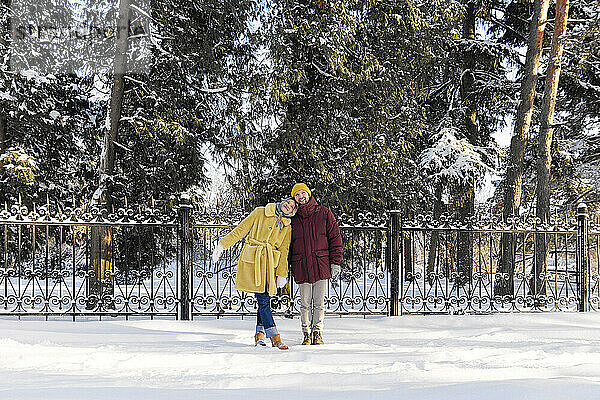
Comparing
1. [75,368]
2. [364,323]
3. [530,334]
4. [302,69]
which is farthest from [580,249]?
[75,368]

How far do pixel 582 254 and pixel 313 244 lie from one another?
5811mm

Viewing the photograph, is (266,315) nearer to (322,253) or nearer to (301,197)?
(322,253)

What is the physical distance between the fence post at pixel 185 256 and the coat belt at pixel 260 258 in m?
2.60

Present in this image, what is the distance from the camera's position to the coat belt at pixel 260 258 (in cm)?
665

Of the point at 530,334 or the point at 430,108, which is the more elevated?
the point at 430,108

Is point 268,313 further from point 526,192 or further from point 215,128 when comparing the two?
point 526,192

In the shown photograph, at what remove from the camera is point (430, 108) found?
62.0ft

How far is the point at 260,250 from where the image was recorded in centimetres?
672

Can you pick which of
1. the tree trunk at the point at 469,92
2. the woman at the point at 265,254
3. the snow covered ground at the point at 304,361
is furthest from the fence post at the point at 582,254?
the tree trunk at the point at 469,92

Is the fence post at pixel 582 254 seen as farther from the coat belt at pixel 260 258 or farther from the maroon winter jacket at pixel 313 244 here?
the coat belt at pixel 260 258

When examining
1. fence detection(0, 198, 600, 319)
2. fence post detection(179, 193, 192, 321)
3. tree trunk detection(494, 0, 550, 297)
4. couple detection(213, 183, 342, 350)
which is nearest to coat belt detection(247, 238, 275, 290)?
couple detection(213, 183, 342, 350)

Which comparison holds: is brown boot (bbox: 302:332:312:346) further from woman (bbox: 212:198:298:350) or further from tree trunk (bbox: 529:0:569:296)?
tree trunk (bbox: 529:0:569:296)

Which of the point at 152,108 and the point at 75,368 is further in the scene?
the point at 152,108

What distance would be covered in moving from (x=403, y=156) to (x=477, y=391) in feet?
29.6
